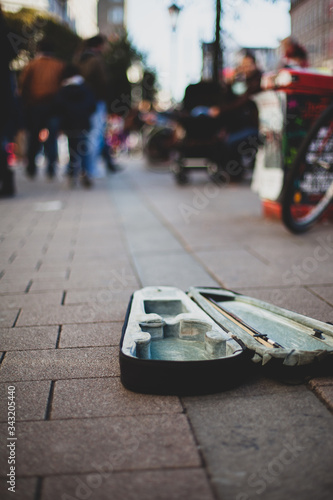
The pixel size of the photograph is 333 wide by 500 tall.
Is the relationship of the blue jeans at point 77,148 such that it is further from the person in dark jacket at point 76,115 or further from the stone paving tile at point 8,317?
the stone paving tile at point 8,317

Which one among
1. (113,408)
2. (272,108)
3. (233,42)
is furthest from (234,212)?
(113,408)

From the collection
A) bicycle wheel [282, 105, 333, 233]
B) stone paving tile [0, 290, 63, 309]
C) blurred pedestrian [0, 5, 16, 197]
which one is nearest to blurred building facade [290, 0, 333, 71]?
blurred pedestrian [0, 5, 16, 197]

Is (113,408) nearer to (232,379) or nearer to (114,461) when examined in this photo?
(114,461)

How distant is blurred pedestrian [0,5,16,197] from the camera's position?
6266 millimetres

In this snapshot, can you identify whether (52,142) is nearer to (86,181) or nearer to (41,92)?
(41,92)

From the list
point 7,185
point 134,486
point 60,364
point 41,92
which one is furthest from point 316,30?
point 134,486

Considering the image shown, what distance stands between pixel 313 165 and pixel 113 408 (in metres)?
3.19

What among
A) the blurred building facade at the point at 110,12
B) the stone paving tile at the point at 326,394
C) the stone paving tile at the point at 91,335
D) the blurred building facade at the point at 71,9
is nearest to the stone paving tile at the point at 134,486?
the stone paving tile at the point at 326,394

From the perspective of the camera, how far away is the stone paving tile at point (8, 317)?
2.41 metres

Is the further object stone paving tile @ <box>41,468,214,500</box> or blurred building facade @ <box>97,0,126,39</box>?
blurred building facade @ <box>97,0,126,39</box>

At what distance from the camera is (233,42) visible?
7664mm

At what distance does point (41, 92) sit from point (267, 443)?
821cm

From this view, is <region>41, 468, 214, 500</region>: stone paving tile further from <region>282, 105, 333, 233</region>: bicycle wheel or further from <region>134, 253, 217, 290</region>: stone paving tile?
<region>282, 105, 333, 233</region>: bicycle wheel

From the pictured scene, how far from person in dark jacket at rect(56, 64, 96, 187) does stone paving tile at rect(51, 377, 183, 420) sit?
6.72 meters
